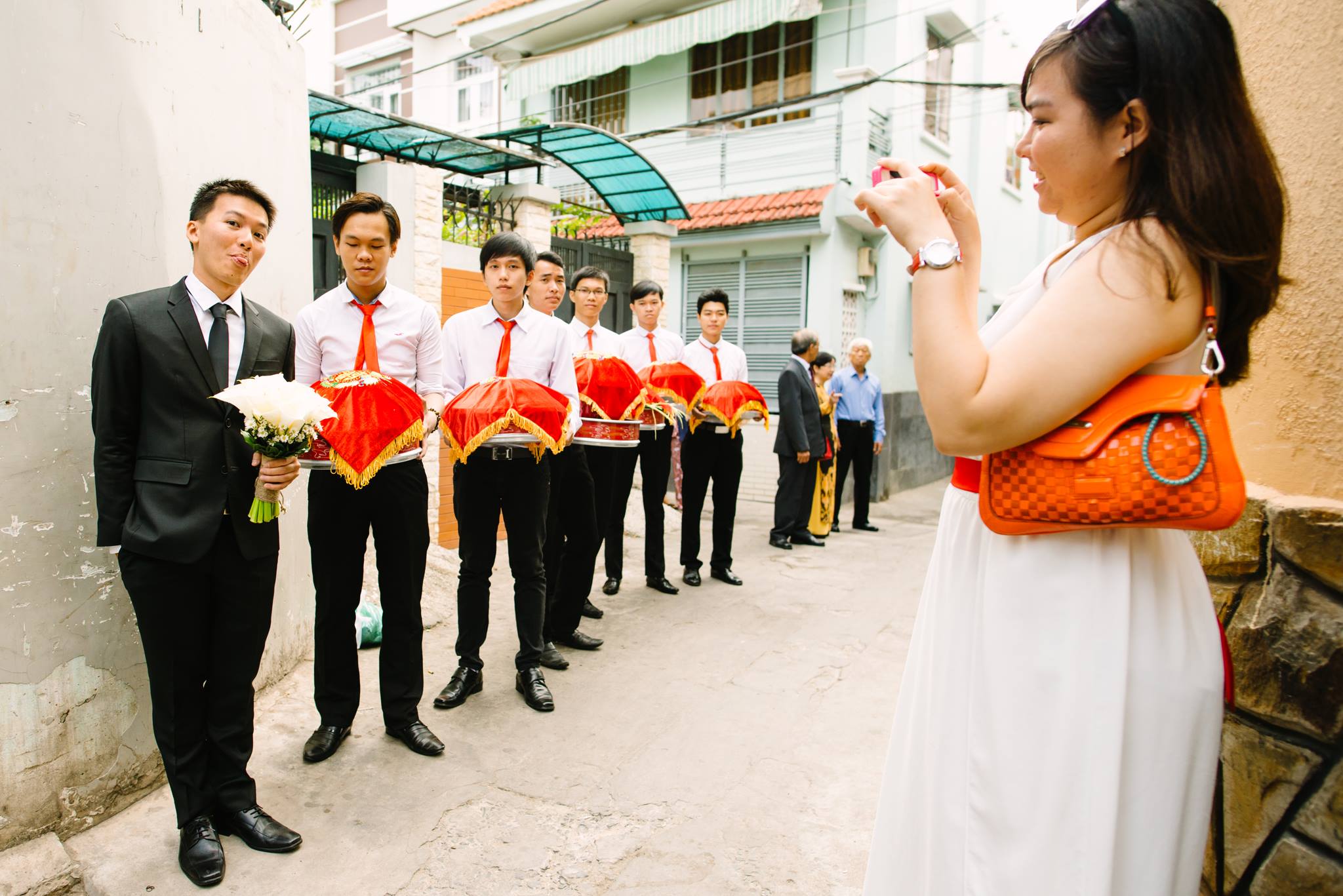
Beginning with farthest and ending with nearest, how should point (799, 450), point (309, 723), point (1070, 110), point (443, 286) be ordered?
point (799, 450)
point (443, 286)
point (309, 723)
point (1070, 110)

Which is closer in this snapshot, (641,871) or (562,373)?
(641,871)

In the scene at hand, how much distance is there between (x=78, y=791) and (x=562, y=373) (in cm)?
244

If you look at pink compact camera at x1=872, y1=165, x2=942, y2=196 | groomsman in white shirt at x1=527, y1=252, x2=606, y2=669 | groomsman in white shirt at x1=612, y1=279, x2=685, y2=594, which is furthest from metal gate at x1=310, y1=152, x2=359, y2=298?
pink compact camera at x1=872, y1=165, x2=942, y2=196

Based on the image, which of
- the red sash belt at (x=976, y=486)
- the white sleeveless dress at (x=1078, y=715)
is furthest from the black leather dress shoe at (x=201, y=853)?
the red sash belt at (x=976, y=486)

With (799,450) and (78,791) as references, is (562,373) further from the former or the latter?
(799,450)

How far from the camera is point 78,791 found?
276 cm

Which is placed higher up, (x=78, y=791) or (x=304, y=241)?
(x=304, y=241)

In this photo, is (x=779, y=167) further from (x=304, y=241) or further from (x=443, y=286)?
(x=304, y=241)

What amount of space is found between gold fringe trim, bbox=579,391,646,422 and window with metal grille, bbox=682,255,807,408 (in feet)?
22.5

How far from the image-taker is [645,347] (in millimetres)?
6422

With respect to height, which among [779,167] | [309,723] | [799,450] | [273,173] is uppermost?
[779,167]

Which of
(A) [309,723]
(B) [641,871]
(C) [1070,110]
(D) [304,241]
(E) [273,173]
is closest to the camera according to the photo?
(C) [1070,110]

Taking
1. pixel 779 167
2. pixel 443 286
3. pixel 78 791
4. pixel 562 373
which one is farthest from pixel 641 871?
pixel 779 167

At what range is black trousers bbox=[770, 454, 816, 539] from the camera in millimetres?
8031
